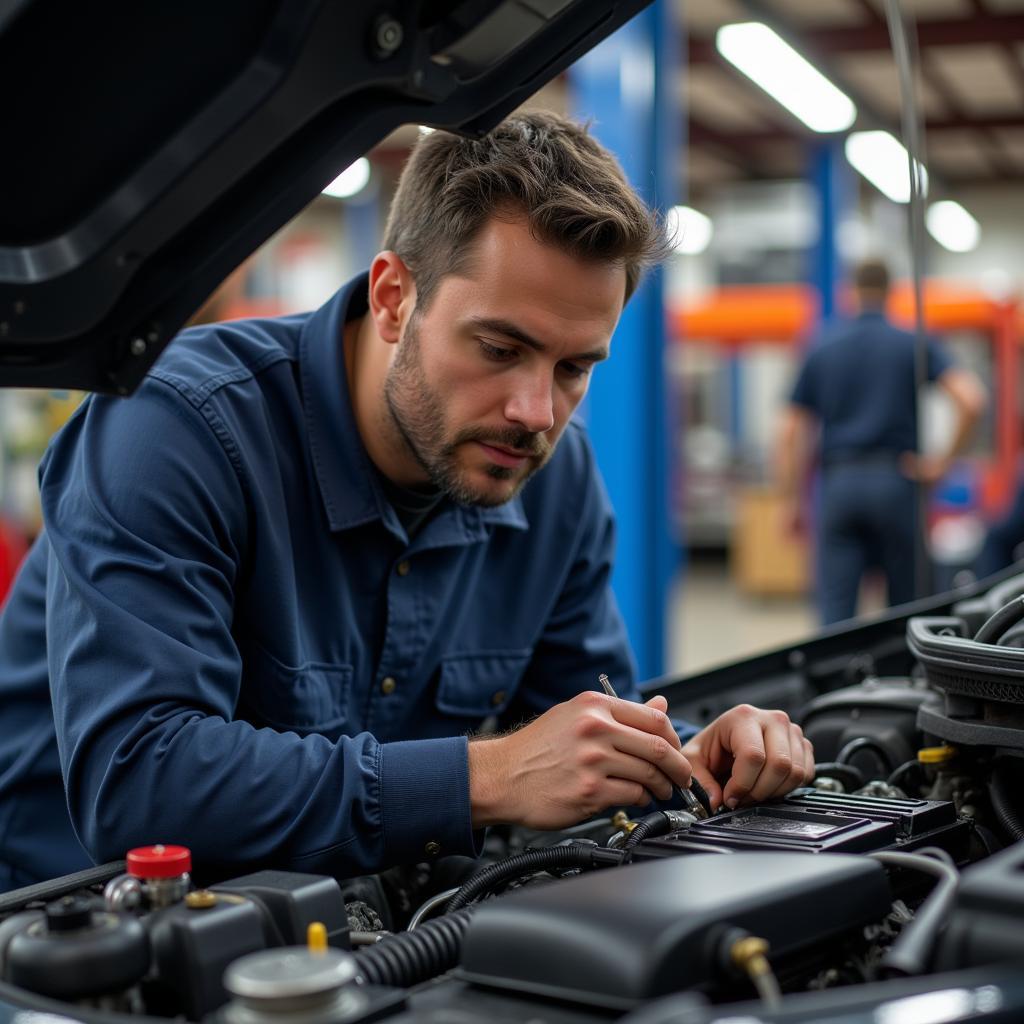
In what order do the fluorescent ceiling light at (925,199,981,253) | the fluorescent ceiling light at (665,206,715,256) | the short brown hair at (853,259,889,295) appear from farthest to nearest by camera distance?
the fluorescent ceiling light at (665,206,715,256) → the fluorescent ceiling light at (925,199,981,253) → the short brown hair at (853,259,889,295)

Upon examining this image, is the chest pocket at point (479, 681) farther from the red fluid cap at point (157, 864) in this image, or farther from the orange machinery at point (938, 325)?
the orange machinery at point (938, 325)

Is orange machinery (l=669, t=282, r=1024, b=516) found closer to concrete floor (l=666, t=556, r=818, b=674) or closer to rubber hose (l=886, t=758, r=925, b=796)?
concrete floor (l=666, t=556, r=818, b=674)

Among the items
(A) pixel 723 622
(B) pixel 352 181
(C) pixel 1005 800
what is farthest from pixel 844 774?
(B) pixel 352 181

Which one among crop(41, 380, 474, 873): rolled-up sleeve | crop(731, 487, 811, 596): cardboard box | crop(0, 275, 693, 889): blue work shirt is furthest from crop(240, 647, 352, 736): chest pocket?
crop(731, 487, 811, 596): cardboard box

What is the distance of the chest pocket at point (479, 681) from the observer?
159cm

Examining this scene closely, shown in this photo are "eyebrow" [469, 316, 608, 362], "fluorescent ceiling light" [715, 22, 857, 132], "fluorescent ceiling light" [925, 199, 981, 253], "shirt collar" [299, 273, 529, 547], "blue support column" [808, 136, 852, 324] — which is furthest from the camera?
"fluorescent ceiling light" [925, 199, 981, 253]

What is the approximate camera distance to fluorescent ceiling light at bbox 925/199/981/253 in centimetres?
1290

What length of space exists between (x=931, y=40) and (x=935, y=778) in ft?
23.6

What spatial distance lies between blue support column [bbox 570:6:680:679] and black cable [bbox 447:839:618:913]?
9.45 ft

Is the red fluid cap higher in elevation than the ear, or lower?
lower

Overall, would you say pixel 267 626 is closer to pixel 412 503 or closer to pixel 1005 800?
pixel 412 503

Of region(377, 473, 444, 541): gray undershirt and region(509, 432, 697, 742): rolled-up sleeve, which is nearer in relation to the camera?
region(377, 473, 444, 541): gray undershirt

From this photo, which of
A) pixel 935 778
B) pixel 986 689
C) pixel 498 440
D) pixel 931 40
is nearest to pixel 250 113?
pixel 498 440

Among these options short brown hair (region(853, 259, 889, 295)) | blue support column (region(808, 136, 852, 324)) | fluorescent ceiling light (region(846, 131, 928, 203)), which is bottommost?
short brown hair (region(853, 259, 889, 295))
